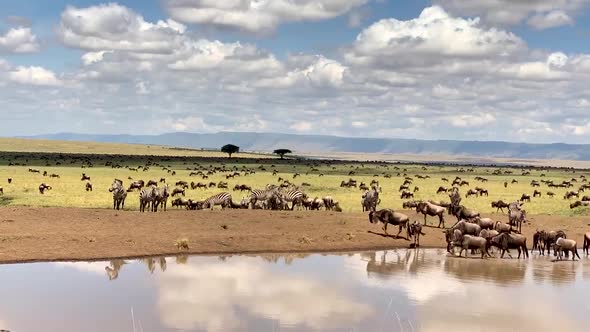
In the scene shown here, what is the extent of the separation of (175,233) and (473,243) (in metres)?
14.3

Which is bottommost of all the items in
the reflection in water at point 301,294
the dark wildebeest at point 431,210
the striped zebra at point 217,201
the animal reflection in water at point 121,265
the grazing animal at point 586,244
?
the animal reflection in water at point 121,265

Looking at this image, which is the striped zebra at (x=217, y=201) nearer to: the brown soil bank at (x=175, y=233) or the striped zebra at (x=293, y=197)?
the striped zebra at (x=293, y=197)

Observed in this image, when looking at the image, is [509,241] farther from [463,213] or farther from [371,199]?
[371,199]

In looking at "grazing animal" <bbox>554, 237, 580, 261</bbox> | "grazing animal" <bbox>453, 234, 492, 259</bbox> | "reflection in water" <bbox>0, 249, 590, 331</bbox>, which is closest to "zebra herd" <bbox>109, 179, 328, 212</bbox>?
"reflection in water" <bbox>0, 249, 590, 331</bbox>

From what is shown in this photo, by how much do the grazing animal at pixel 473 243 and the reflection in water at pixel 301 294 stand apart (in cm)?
85

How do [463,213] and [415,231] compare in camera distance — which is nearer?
[415,231]

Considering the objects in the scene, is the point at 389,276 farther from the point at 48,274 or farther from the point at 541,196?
the point at 541,196

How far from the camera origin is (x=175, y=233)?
3231 cm

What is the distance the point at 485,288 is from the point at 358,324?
741 centimetres

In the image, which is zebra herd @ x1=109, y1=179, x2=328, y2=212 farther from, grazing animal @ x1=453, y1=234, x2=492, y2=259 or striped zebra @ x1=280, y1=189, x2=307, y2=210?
grazing animal @ x1=453, y1=234, x2=492, y2=259

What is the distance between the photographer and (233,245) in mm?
31438

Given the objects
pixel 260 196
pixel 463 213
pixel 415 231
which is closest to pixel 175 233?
pixel 260 196

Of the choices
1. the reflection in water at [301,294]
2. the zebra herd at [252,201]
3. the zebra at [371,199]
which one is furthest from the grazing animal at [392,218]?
the zebra herd at [252,201]

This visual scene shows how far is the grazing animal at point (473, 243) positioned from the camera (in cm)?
3017
